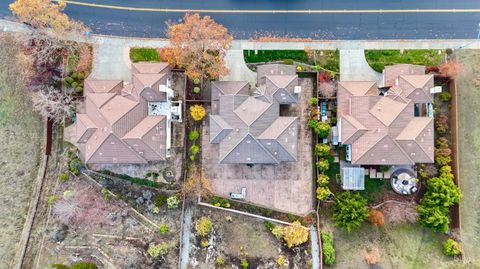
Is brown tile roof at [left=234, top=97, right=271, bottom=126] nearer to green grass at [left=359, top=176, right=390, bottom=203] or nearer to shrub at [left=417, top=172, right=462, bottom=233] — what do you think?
green grass at [left=359, top=176, right=390, bottom=203]

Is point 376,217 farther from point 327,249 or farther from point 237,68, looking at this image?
point 237,68

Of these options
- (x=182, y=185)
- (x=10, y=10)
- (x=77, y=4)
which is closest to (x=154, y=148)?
(x=182, y=185)

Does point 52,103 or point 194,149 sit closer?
point 52,103

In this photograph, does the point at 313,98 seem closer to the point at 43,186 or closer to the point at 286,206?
the point at 286,206

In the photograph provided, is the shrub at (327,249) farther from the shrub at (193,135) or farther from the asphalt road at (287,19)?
the asphalt road at (287,19)

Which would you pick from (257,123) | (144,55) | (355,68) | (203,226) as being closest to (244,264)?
(203,226)

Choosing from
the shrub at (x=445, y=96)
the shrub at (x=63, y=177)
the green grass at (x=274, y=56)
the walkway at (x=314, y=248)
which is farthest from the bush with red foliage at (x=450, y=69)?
the shrub at (x=63, y=177)

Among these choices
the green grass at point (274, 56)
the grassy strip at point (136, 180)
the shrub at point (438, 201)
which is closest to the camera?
the shrub at point (438, 201)
